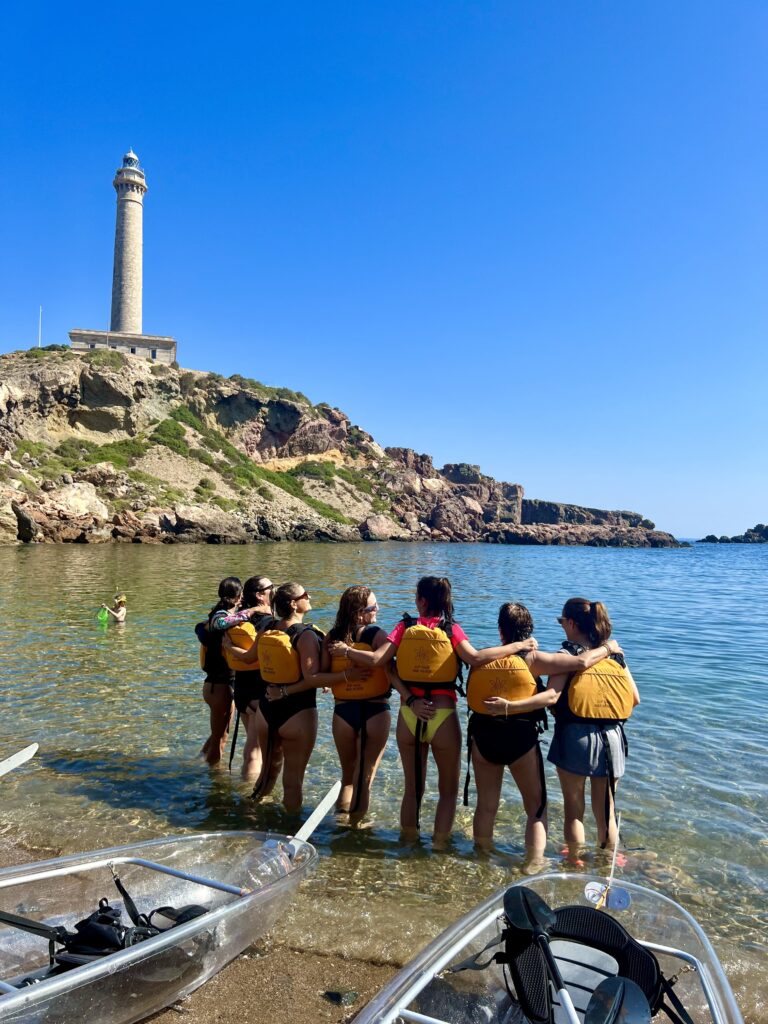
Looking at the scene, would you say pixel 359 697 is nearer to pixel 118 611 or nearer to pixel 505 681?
pixel 505 681

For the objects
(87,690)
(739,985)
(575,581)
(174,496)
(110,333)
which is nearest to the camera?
(739,985)

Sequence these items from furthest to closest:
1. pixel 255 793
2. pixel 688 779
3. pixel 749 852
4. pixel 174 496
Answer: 1. pixel 174 496
2. pixel 688 779
3. pixel 255 793
4. pixel 749 852

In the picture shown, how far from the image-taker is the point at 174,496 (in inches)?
2467

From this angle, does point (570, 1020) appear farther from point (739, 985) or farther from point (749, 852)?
point (749, 852)

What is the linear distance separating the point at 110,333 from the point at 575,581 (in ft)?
245

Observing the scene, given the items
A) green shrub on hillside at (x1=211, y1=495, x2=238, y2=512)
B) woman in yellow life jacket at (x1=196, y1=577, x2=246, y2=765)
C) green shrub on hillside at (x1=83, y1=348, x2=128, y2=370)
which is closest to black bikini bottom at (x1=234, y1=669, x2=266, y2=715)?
woman in yellow life jacket at (x1=196, y1=577, x2=246, y2=765)

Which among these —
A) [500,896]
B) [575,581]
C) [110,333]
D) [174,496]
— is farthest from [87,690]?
[110,333]

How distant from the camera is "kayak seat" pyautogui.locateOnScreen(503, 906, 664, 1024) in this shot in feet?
9.81

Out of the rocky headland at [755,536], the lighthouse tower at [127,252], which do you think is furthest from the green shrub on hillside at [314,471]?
the rocky headland at [755,536]

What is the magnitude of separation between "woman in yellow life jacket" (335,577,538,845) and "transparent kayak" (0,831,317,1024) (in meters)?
1.38

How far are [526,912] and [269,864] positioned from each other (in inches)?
85.0

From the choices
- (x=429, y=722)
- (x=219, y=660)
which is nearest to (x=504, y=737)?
(x=429, y=722)

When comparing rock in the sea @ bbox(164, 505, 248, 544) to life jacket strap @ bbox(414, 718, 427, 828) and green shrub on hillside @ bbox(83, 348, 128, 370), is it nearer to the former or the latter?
green shrub on hillside @ bbox(83, 348, 128, 370)

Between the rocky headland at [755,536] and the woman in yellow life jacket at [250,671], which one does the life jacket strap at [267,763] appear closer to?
the woman in yellow life jacket at [250,671]
